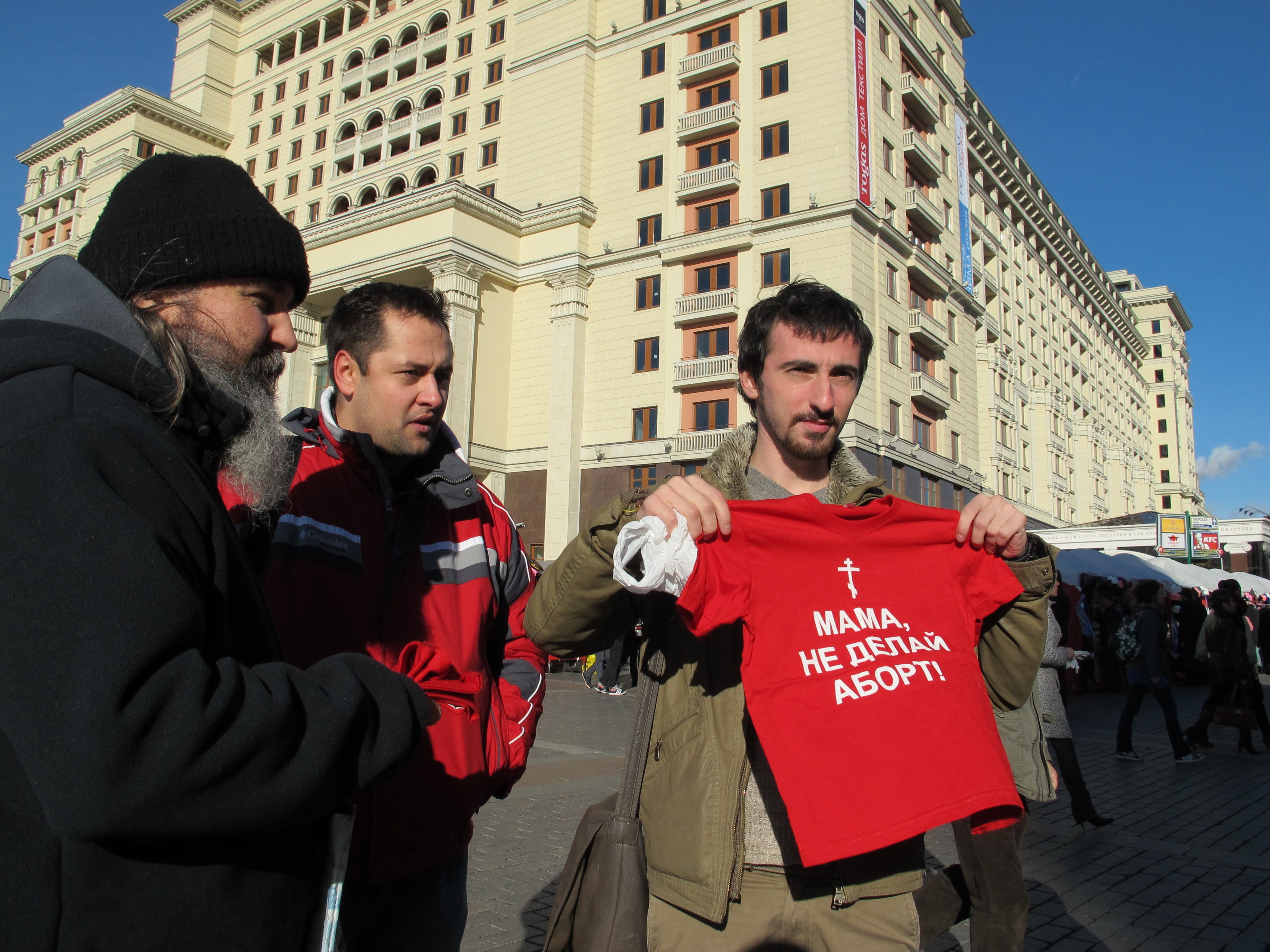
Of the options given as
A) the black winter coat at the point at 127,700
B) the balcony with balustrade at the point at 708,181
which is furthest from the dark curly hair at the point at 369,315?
the balcony with balustrade at the point at 708,181

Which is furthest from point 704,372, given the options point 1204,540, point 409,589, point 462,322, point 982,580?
point 409,589

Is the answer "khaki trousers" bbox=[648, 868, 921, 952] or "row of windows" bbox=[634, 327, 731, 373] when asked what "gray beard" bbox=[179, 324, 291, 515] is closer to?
"khaki trousers" bbox=[648, 868, 921, 952]

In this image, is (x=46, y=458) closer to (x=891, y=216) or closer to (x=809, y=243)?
(x=809, y=243)

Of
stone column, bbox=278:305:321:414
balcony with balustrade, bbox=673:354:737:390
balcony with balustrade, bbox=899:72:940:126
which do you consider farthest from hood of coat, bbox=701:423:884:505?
balcony with balustrade, bbox=899:72:940:126

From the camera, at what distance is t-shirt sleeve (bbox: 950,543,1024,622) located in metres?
2.19

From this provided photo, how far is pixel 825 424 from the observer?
2.33 m

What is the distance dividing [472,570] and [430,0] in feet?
153

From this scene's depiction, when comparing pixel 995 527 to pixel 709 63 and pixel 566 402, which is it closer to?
pixel 566 402

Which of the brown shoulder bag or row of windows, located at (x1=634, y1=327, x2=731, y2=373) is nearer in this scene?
the brown shoulder bag

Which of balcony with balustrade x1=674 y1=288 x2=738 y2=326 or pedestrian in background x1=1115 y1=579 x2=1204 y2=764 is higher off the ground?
balcony with balustrade x1=674 y1=288 x2=738 y2=326

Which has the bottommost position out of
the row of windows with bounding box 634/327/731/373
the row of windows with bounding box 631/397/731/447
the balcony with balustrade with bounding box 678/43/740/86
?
the row of windows with bounding box 631/397/731/447

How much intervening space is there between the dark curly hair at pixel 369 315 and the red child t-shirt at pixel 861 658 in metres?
1.17

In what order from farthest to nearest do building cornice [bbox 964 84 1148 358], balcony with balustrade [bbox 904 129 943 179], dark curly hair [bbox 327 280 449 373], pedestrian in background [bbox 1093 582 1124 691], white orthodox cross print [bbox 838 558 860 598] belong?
building cornice [bbox 964 84 1148 358], balcony with balustrade [bbox 904 129 943 179], pedestrian in background [bbox 1093 582 1124 691], dark curly hair [bbox 327 280 449 373], white orthodox cross print [bbox 838 558 860 598]

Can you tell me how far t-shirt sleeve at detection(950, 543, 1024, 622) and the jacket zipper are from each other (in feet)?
2.66
